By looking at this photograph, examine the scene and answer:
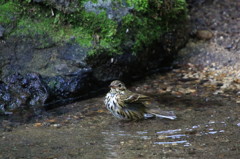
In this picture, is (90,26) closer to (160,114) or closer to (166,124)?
(160,114)

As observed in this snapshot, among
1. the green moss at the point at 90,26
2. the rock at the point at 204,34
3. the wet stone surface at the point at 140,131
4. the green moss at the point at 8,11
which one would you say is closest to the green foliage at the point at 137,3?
the green moss at the point at 90,26

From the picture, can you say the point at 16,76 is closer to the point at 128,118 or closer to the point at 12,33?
the point at 12,33

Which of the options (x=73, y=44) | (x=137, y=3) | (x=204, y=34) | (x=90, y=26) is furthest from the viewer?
(x=204, y=34)

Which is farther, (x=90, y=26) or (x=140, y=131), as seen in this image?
(x=90, y=26)

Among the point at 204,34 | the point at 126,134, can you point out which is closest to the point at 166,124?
the point at 126,134

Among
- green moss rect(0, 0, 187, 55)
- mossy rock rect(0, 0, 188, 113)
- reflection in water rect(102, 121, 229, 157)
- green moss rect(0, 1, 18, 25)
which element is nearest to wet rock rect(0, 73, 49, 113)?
mossy rock rect(0, 0, 188, 113)

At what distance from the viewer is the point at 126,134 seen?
598 centimetres

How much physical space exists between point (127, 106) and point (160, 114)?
1.82 feet

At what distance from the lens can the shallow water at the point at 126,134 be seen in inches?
200

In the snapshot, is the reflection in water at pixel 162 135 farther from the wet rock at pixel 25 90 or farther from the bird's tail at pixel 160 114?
the wet rock at pixel 25 90

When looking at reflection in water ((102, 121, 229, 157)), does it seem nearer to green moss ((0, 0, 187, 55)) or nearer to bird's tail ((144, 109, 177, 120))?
bird's tail ((144, 109, 177, 120))

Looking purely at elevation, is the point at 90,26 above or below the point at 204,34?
above

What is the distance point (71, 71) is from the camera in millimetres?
7617

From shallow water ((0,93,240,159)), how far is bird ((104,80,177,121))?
0.14 m
